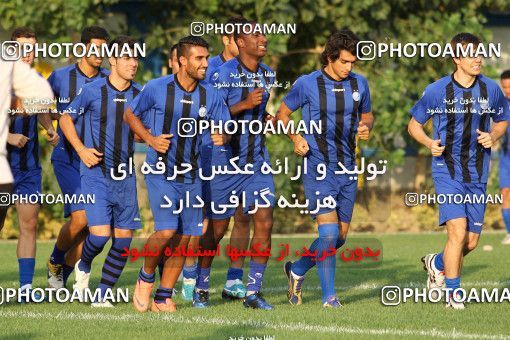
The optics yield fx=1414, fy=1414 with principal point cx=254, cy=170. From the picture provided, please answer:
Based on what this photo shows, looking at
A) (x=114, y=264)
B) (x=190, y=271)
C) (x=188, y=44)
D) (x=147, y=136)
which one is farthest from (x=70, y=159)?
(x=188, y=44)

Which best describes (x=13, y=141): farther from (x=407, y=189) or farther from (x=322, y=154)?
(x=407, y=189)

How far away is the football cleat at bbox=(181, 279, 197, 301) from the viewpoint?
12492 mm

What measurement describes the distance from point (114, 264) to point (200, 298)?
31.6 inches

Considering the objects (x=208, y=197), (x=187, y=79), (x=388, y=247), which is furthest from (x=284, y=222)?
(x=187, y=79)

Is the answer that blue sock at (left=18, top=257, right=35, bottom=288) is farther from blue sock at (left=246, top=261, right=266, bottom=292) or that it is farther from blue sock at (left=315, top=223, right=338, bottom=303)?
blue sock at (left=315, top=223, right=338, bottom=303)

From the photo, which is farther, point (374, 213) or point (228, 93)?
point (374, 213)

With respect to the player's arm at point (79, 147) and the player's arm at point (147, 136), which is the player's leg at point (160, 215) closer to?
the player's arm at point (147, 136)

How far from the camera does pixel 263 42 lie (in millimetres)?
12430

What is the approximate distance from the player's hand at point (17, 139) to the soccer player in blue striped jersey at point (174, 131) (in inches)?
38.9

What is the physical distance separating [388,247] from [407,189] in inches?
181

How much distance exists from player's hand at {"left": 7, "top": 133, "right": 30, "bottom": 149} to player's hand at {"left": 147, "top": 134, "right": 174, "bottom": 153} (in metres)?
1.23

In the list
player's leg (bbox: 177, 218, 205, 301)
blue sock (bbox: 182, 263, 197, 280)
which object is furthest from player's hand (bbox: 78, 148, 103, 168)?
blue sock (bbox: 182, 263, 197, 280)

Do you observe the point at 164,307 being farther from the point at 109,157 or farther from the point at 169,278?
the point at 109,157

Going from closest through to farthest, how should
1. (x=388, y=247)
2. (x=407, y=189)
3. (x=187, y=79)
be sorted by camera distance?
1. (x=187, y=79)
2. (x=388, y=247)
3. (x=407, y=189)
